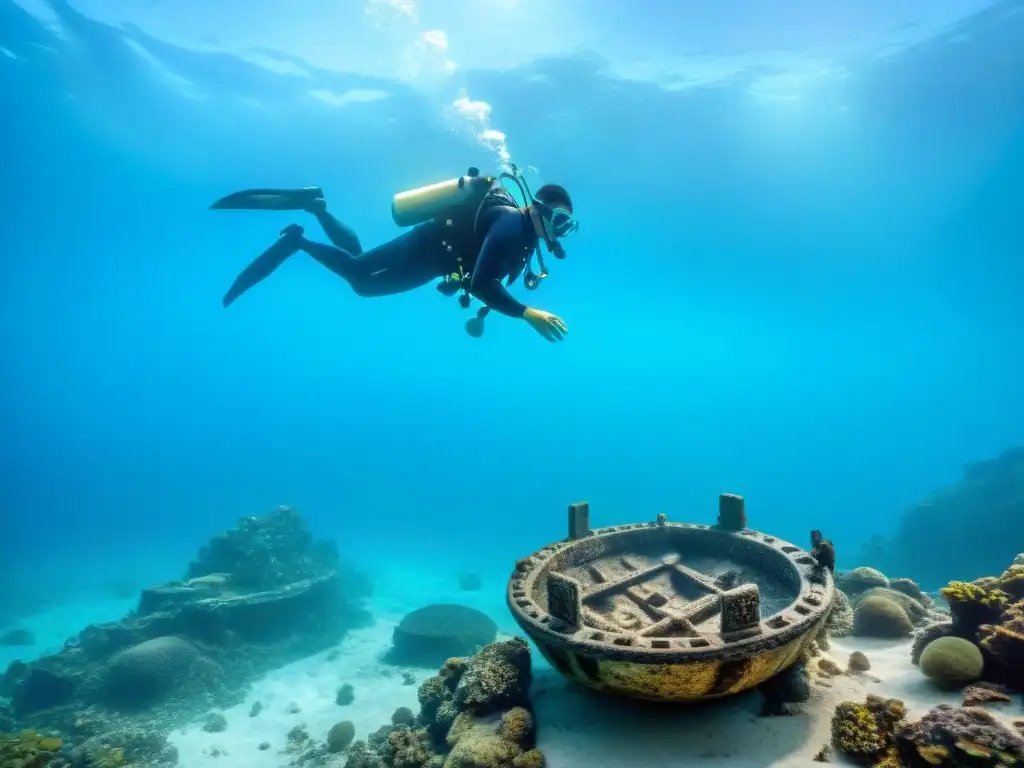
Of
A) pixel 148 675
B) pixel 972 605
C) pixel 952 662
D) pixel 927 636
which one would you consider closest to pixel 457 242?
pixel 952 662

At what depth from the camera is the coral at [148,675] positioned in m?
14.6

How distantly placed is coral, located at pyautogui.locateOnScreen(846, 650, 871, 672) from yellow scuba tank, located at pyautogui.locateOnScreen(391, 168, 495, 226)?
30.4 feet

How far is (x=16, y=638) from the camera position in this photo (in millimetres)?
23219

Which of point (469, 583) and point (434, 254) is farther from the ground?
point (434, 254)

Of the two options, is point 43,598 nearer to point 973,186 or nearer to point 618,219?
point 618,219

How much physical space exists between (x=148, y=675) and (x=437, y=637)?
886 cm

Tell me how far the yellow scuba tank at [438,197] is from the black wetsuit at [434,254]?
0.27 meters

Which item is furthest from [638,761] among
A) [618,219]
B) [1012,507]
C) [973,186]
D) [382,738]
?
[973,186]

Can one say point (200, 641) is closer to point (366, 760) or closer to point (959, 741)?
point (366, 760)

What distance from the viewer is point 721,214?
1807 inches

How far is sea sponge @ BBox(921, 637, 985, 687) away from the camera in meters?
6.02

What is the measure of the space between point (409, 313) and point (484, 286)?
12508cm

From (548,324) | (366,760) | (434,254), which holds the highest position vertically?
(434,254)

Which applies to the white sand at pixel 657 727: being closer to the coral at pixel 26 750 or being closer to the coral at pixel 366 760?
the coral at pixel 366 760
